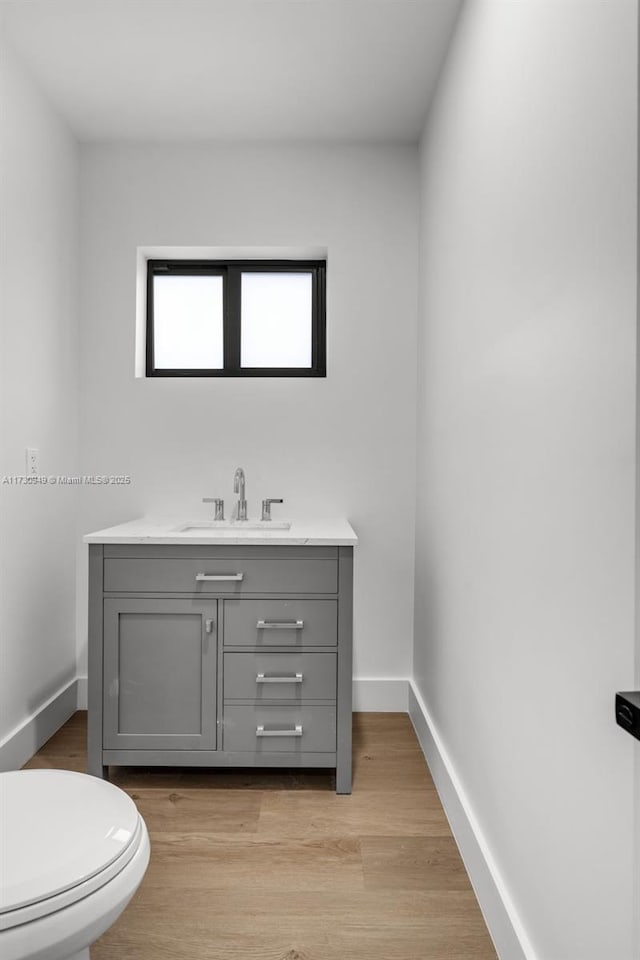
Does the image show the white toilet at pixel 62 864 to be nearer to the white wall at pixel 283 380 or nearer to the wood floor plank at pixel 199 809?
the wood floor plank at pixel 199 809

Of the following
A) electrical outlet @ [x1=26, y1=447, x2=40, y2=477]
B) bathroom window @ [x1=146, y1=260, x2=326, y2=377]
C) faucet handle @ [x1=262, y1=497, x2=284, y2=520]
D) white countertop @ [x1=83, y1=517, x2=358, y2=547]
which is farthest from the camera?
bathroom window @ [x1=146, y1=260, x2=326, y2=377]

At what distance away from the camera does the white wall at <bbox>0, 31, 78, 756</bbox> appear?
205cm

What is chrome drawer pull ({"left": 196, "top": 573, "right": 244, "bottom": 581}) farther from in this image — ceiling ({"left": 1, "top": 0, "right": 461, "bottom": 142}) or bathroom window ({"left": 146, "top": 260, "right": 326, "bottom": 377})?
ceiling ({"left": 1, "top": 0, "right": 461, "bottom": 142})

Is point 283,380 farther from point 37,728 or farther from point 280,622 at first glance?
point 37,728

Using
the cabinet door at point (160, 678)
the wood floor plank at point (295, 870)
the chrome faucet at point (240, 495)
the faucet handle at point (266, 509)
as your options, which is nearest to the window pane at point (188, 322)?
the chrome faucet at point (240, 495)

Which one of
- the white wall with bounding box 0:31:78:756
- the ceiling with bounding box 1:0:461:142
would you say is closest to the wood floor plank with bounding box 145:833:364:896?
the white wall with bounding box 0:31:78:756

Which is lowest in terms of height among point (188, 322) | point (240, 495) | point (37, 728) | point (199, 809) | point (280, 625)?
point (199, 809)

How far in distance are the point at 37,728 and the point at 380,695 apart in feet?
4.54

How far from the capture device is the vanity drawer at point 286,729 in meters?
2.02

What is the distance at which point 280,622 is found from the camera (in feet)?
6.64

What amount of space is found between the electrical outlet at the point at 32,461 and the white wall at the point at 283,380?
388mm

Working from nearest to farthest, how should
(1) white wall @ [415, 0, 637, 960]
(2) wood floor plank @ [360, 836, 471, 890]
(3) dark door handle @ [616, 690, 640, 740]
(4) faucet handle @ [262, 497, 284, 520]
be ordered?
(3) dark door handle @ [616, 690, 640, 740], (1) white wall @ [415, 0, 637, 960], (2) wood floor plank @ [360, 836, 471, 890], (4) faucet handle @ [262, 497, 284, 520]

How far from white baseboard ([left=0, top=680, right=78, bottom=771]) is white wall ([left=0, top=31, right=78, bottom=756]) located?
0.10ft

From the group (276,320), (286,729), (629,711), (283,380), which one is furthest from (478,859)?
(276,320)
